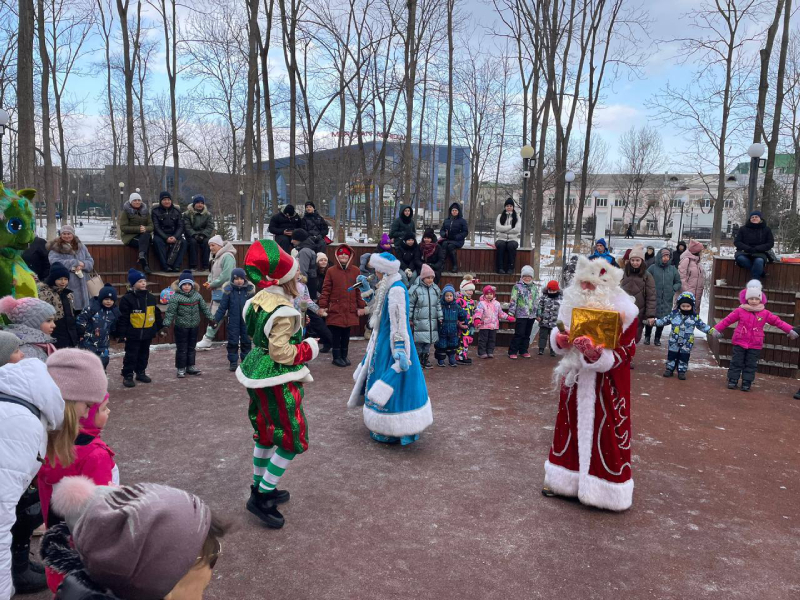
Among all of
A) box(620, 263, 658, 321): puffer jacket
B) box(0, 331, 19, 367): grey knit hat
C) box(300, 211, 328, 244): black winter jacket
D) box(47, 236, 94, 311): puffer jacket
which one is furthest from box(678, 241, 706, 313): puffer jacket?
box(0, 331, 19, 367): grey knit hat

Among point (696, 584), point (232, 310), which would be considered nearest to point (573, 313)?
point (696, 584)

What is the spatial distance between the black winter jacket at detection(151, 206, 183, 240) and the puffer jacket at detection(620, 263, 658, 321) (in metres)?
8.32

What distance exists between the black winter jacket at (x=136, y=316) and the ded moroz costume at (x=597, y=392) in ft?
17.7

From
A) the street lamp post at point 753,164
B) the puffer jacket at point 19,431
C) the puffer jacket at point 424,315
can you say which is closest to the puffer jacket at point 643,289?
the puffer jacket at point 424,315

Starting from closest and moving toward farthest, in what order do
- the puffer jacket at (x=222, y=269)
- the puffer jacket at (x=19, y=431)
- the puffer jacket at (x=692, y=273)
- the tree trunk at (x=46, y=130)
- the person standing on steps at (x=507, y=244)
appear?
the puffer jacket at (x=19, y=431)
the puffer jacket at (x=222, y=269)
the puffer jacket at (x=692, y=273)
the person standing on steps at (x=507, y=244)
the tree trunk at (x=46, y=130)

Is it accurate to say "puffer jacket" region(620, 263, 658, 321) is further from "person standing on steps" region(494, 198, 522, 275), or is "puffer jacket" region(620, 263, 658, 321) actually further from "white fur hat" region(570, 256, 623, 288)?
"white fur hat" region(570, 256, 623, 288)

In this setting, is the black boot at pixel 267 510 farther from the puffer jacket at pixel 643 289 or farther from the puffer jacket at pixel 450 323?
the puffer jacket at pixel 643 289

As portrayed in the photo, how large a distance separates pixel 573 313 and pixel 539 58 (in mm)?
18360

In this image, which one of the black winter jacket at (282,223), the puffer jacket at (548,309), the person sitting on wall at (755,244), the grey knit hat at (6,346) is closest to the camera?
the grey knit hat at (6,346)

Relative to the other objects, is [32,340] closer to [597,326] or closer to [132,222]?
[597,326]

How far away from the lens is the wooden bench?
33.7 ft

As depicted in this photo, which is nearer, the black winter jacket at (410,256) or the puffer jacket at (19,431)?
A: the puffer jacket at (19,431)

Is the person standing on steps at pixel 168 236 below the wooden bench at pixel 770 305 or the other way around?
the other way around

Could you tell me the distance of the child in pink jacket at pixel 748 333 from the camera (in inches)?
336
